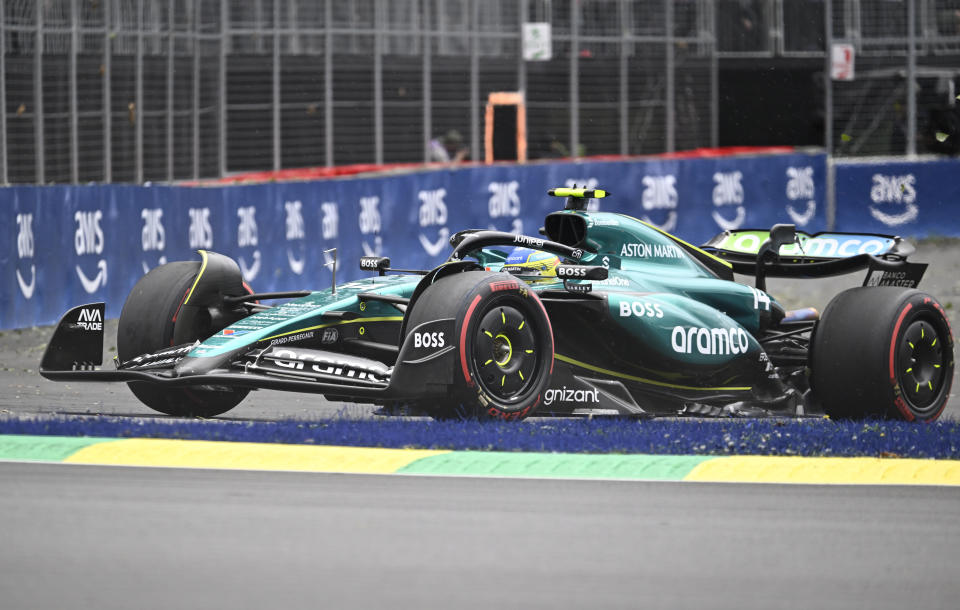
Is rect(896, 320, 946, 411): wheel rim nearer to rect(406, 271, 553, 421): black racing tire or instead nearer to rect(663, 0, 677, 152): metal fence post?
rect(406, 271, 553, 421): black racing tire

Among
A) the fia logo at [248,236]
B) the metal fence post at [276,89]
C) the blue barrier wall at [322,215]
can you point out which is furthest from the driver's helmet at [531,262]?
the metal fence post at [276,89]

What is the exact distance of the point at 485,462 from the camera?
7.09m

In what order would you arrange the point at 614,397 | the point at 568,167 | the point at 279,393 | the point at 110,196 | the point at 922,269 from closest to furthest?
the point at 614,397, the point at 922,269, the point at 279,393, the point at 110,196, the point at 568,167

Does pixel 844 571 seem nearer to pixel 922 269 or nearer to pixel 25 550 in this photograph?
pixel 25 550

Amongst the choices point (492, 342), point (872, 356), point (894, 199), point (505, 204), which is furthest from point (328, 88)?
point (492, 342)

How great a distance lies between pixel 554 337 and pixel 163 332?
2.08m

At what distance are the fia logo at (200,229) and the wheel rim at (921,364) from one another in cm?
802

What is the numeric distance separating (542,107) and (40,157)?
10360 millimetres

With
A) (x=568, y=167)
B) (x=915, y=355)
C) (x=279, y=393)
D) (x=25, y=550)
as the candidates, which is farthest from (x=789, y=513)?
(x=568, y=167)

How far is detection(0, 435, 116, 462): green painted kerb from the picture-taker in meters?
7.24

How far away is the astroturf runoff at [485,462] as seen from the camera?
22.9 feet

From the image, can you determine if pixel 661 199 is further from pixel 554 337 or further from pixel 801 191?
pixel 554 337

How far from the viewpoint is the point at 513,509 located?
6.14 metres

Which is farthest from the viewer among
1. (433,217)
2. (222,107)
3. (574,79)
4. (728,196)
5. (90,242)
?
(574,79)
